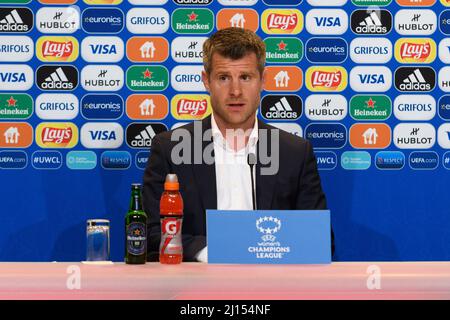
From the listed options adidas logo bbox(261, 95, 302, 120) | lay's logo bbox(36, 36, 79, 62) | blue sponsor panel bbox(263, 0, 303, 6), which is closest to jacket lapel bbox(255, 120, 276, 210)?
adidas logo bbox(261, 95, 302, 120)

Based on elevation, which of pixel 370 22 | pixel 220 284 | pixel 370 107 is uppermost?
pixel 370 22

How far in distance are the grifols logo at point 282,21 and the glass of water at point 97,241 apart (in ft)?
5.43

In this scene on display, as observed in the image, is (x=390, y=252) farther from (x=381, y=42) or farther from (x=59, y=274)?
(x=59, y=274)

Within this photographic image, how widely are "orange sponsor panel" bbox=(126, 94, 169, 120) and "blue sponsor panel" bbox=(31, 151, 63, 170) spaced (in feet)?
1.41

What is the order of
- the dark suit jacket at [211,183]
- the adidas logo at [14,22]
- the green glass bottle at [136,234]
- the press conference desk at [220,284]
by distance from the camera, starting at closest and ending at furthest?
the press conference desk at [220,284]
the green glass bottle at [136,234]
the dark suit jacket at [211,183]
the adidas logo at [14,22]

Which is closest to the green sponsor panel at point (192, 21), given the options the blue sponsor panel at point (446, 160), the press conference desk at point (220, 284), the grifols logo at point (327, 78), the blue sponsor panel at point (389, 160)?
the grifols logo at point (327, 78)

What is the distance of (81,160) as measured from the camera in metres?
3.26

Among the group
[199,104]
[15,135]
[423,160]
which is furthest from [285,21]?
[15,135]

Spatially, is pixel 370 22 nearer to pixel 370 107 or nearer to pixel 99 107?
pixel 370 107

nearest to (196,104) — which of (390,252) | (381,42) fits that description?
(381,42)

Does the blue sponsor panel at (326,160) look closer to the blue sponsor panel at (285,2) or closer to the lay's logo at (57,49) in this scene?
the blue sponsor panel at (285,2)

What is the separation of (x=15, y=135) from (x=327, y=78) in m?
1.56

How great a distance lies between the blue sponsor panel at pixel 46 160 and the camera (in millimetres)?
3260
